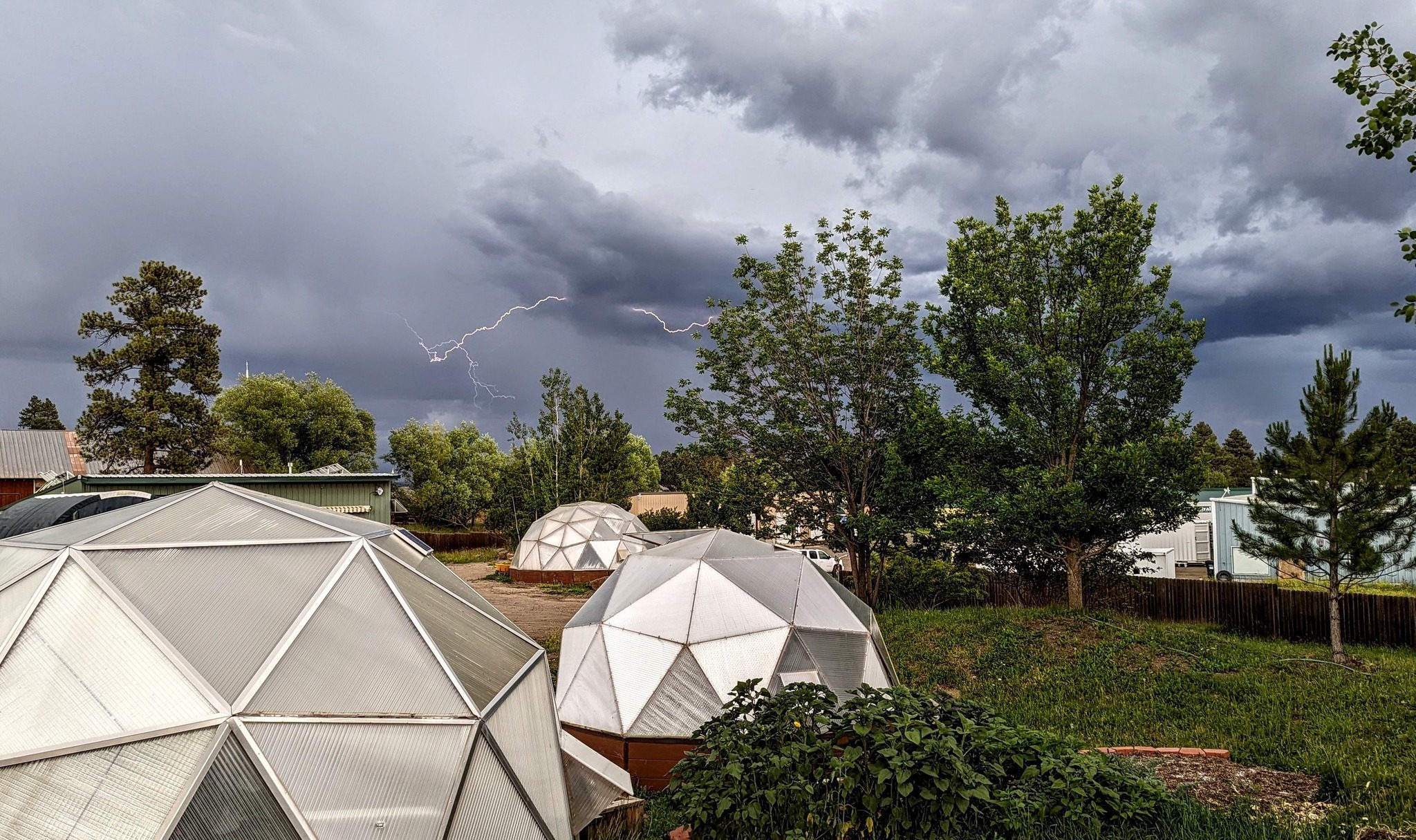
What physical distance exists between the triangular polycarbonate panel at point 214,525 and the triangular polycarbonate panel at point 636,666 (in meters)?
4.03

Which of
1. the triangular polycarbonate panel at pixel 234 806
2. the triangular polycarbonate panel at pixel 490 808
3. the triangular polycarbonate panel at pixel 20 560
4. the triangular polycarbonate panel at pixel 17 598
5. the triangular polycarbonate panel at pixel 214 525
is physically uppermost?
the triangular polycarbonate panel at pixel 214 525

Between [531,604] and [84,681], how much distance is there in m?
21.2

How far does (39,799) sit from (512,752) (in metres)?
2.48

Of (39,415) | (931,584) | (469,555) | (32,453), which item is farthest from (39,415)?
(931,584)

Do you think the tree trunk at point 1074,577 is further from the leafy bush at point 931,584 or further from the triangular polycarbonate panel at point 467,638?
the triangular polycarbonate panel at point 467,638

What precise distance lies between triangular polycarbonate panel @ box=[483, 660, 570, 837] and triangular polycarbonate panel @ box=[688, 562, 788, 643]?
2.82 m

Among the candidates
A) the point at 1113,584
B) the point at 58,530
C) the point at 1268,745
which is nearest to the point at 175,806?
the point at 58,530

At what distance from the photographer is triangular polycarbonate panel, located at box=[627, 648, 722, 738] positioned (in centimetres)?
831

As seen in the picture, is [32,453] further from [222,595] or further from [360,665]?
[360,665]

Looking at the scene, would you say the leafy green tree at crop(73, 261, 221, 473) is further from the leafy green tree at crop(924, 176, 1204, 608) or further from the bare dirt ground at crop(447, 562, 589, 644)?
the leafy green tree at crop(924, 176, 1204, 608)

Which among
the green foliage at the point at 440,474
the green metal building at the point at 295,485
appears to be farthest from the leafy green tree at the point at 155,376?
the green foliage at the point at 440,474

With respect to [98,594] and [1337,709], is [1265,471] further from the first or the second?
[98,594]

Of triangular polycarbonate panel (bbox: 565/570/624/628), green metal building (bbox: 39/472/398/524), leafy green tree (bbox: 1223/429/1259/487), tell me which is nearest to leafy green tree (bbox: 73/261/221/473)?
green metal building (bbox: 39/472/398/524)

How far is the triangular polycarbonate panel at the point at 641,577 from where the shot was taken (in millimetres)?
9891
